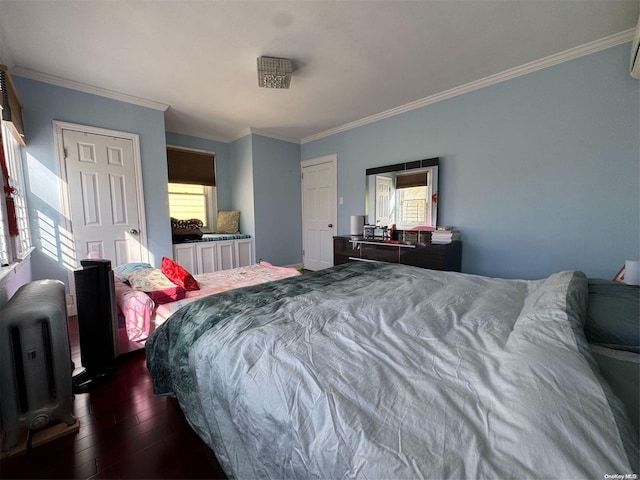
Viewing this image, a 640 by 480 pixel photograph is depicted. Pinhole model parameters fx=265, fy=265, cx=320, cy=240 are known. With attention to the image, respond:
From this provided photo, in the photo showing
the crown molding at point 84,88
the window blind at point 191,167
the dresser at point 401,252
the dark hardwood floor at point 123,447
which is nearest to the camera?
the dark hardwood floor at point 123,447

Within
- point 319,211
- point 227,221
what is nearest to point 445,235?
point 319,211

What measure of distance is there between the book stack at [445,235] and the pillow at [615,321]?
1961 mm

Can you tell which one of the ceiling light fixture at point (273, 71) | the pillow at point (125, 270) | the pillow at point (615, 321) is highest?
the ceiling light fixture at point (273, 71)

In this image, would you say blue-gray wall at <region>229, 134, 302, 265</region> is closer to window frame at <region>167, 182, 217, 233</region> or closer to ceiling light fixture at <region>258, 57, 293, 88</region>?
window frame at <region>167, 182, 217, 233</region>

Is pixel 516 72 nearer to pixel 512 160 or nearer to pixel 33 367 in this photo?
pixel 512 160

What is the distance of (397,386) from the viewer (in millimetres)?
692

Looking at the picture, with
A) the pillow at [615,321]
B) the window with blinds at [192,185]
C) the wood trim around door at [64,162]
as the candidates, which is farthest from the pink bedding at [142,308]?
the window with blinds at [192,185]

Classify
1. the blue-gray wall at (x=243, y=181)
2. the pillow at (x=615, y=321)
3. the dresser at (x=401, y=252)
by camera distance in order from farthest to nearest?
1. the blue-gray wall at (x=243, y=181)
2. the dresser at (x=401, y=252)
3. the pillow at (x=615, y=321)

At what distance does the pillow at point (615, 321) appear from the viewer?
88 cm

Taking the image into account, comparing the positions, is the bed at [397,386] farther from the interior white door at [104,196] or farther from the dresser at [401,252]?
the interior white door at [104,196]

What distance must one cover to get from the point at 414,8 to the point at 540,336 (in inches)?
87.9

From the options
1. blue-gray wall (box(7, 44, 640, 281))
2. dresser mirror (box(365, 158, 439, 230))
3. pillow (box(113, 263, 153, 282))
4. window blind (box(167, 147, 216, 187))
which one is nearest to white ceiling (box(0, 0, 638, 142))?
blue-gray wall (box(7, 44, 640, 281))

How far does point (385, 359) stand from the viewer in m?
0.81

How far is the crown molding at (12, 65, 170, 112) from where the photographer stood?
2624 millimetres
